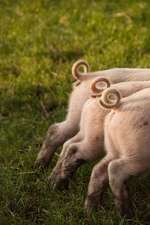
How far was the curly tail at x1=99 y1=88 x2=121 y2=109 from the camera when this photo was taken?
13.9 feet

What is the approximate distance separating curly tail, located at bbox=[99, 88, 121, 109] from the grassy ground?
22.9 inches

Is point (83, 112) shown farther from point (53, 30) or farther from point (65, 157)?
point (53, 30)

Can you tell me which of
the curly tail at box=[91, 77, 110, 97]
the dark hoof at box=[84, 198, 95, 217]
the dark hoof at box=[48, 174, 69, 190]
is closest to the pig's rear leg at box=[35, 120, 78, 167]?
the dark hoof at box=[48, 174, 69, 190]

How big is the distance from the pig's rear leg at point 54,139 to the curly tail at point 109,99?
2.52 feet

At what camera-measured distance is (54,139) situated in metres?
5.07

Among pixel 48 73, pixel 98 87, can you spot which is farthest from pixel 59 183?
pixel 48 73

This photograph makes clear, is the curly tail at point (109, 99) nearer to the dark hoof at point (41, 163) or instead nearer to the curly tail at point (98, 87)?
the curly tail at point (98, 87)

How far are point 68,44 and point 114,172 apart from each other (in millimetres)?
3420

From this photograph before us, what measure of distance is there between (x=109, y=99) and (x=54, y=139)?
0.92 m

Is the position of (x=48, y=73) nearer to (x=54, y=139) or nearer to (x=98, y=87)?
(x=54, y=139)

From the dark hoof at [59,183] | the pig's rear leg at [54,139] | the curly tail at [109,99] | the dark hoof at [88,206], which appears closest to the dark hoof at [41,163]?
the pig's rear leg at [54,139]

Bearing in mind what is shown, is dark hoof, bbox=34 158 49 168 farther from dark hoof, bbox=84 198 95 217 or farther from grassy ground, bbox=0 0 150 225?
dark hoof, bbox=84 198 95 217

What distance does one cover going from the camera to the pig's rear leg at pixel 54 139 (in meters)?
5.00

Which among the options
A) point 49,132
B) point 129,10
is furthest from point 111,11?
point 49,132
